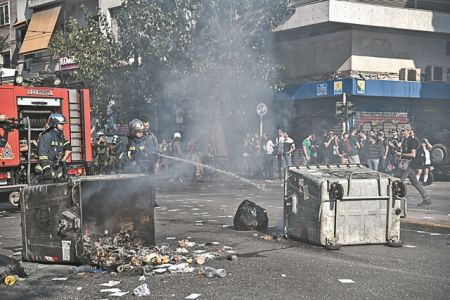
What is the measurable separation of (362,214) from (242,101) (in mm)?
13098

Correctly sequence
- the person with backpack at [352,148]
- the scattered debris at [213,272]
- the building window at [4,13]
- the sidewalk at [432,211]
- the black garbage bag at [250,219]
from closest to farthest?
the scattered debris at [213,272] → the black garbage bag at [250,219] → the sidewalk at [432,211] → the person with backpack at [352,148] → the building window at [4,13]

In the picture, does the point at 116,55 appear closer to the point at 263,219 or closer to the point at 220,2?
the point at 220,2

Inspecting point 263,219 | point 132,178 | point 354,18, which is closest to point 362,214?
point 263,219

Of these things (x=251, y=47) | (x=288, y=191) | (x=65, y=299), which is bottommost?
(x=65, y=299)

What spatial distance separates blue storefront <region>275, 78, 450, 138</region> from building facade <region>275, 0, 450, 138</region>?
0.04 m

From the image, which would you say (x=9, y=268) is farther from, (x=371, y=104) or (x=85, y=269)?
(x=371, y=104)

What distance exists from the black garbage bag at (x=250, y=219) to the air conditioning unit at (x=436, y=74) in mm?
17323

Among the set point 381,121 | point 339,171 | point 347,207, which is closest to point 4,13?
point 381,121

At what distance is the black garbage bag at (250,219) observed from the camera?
7785 millimetres

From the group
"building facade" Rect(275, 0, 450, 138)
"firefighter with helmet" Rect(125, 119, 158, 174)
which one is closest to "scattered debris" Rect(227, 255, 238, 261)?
"firefighter with helmet" Rect(125, 119, 158, 174)

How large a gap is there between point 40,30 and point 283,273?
2810 cm

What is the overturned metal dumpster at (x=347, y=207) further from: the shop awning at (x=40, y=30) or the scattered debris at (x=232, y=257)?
the shop awning at (x=40, y=30)

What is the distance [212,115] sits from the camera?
17.7 metres

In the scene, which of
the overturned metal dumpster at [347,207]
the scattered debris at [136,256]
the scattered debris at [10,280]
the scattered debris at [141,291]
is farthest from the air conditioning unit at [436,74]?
the scattered debris at [10,280]
